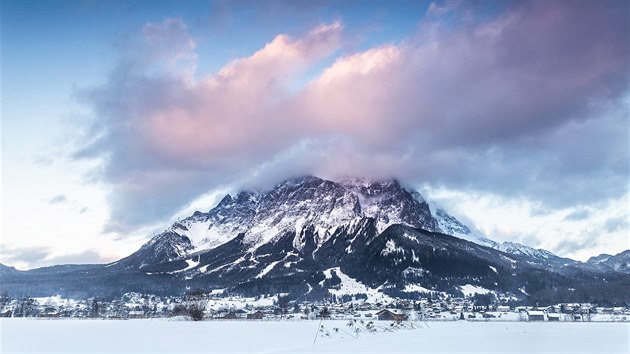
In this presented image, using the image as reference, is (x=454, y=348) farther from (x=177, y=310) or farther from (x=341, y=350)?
(x=177, y=310)

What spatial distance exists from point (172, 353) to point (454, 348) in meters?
24.8

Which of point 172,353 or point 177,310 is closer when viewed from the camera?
point 172,353

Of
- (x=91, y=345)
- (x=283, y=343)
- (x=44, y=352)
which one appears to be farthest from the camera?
(x=283, y=343)

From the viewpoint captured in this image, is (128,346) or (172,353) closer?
(172,353)

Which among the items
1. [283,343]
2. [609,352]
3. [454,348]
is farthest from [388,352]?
[609,352]

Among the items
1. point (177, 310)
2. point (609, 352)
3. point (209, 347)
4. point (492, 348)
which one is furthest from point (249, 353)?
point (177, 310)

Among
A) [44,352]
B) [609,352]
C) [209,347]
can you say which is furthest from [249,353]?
[609,352]

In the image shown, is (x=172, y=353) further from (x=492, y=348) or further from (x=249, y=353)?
(x=492, y=348)

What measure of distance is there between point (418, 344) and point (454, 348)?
5010 mm

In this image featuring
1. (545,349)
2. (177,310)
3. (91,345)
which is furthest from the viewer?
(177,310)

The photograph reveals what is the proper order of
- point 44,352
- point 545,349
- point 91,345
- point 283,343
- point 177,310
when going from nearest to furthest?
point 44,352, point 545,349, point 91,345, point 283,343, point 177,310

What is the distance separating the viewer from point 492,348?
48.8 metres

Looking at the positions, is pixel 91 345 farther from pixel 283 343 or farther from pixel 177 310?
pixel 177 310

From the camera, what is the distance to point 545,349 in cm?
4831
